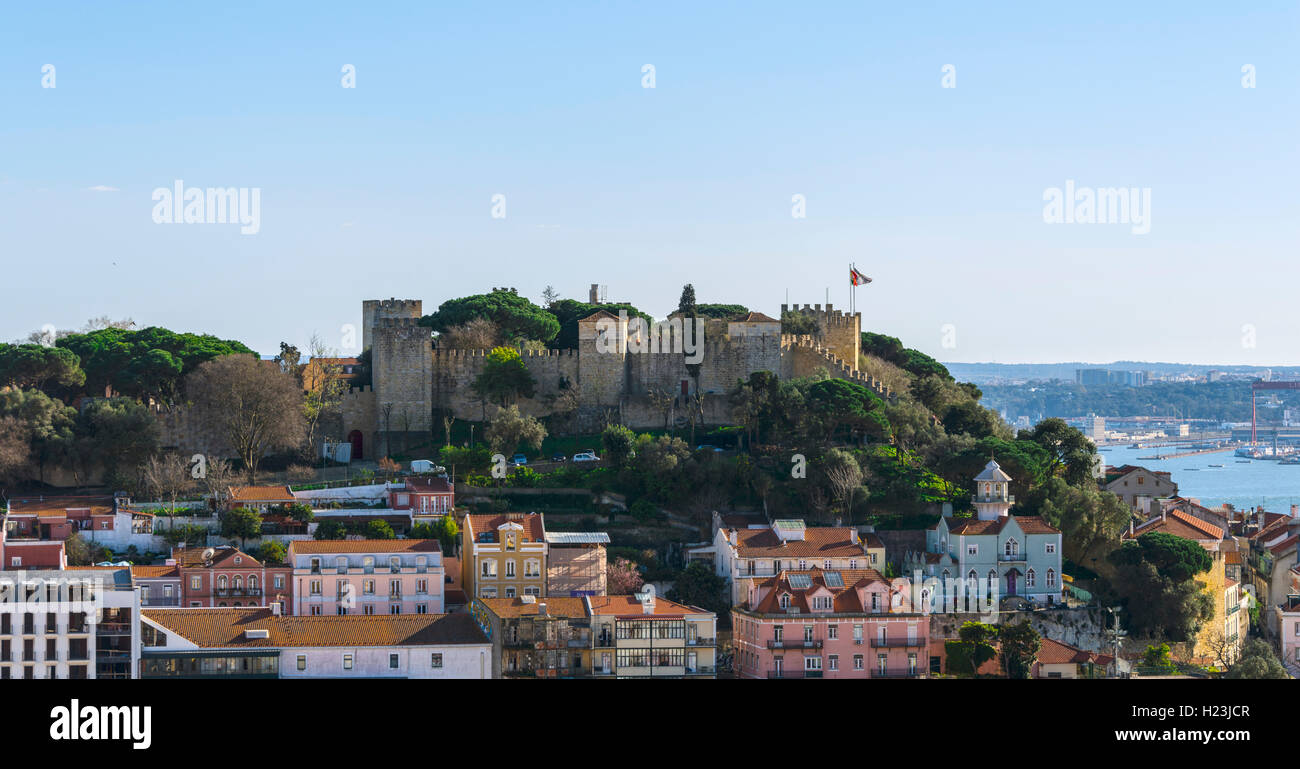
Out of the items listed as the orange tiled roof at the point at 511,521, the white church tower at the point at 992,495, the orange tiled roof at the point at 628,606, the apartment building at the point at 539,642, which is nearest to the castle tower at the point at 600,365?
the orange tiled roof at the point at 511,521

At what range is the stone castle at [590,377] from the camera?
46250mm

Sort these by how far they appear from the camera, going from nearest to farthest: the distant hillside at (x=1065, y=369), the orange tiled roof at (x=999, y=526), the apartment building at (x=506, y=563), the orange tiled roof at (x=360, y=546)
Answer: the orange tiled roof at (x=360, y=546) → the apartment building at (x=506, y=563) → the orange tiled roof at (x=999, y=526) → the distant hillside at (x=1065, y=369)

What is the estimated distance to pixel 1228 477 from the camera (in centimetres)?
10144

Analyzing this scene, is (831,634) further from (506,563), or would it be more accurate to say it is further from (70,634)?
(70,634)

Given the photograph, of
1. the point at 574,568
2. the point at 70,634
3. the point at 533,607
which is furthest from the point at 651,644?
the point at 70,634

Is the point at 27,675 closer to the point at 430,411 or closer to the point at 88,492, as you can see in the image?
the point at 88,492

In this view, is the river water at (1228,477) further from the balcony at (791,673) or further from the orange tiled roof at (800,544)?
the balcony at (791,673)

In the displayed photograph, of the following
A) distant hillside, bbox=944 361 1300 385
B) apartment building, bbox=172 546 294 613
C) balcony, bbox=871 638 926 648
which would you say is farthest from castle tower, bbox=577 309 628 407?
distant hillside, bbox=944 361 1300 385

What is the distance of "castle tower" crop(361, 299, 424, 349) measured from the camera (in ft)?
159

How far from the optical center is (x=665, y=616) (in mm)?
31656

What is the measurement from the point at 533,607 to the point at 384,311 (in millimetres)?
19295

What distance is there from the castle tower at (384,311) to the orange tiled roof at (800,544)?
14.9 m

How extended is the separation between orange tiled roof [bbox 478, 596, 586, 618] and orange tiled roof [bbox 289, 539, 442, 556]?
275 cm
